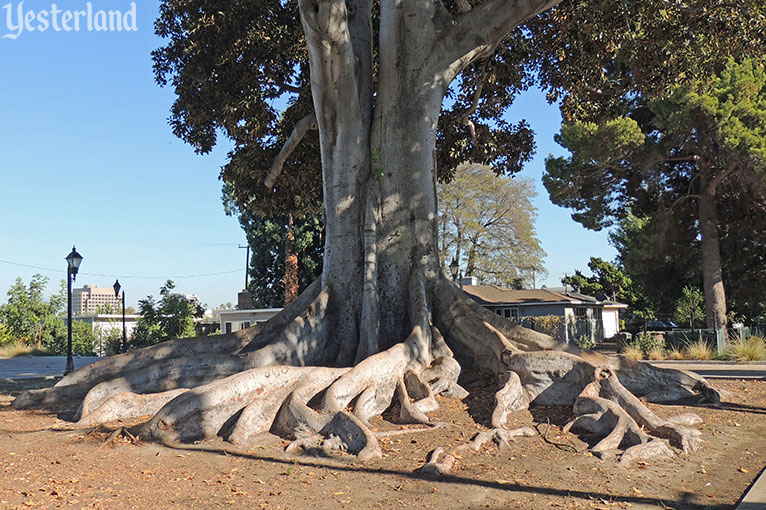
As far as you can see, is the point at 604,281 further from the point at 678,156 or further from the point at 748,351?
the point at 748,351

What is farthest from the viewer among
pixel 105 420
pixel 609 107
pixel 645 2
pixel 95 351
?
pixel 95 351

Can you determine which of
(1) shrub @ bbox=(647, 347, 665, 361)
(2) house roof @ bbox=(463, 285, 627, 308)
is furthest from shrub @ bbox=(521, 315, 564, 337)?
(1) shrub @ bbox=(647, 347, 665, 361)

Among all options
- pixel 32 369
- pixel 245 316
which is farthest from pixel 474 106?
pixel 245 316

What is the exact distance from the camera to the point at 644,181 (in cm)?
2767

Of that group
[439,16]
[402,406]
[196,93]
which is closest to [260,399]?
[402,406]

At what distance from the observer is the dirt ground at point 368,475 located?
528 centimetres

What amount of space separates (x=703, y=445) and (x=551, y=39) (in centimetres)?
1003

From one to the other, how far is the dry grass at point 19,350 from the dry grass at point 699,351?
1270 inches

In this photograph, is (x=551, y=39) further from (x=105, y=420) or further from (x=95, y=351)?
(x=95, y=351)

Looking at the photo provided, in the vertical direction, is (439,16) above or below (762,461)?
above

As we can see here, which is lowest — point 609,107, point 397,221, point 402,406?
point 402,406

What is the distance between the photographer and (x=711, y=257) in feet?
82.5

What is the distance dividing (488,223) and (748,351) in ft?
87.9

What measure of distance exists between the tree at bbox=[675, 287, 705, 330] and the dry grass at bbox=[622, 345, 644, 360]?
8.97 m
